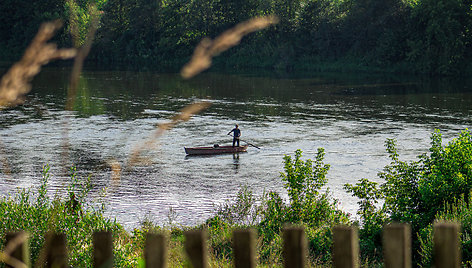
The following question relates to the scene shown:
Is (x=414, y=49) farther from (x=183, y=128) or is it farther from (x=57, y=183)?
(x=57, y=183)

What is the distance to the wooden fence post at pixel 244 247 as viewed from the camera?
7.13 ft

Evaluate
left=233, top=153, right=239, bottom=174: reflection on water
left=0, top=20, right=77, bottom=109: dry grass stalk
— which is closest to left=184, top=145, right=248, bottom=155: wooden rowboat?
left=233, top=153, right=239, bottom=174: reflection on water

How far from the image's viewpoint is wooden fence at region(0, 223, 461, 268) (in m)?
2.12

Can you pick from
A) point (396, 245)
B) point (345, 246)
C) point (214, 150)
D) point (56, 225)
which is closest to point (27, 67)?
point (345, 246)

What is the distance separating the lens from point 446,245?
2.12 metres

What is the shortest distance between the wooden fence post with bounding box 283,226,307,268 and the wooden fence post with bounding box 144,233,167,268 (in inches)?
16.1

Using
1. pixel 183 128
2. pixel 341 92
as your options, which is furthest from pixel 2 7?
pixel 183 128

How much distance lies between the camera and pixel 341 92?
60.5m

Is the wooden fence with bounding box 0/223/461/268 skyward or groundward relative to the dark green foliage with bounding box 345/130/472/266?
skyward

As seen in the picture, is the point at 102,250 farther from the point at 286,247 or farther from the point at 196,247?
the point at 286,247

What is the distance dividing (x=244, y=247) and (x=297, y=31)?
8806 centimetres

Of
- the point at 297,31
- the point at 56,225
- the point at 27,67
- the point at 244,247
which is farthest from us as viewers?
the point at 297,31

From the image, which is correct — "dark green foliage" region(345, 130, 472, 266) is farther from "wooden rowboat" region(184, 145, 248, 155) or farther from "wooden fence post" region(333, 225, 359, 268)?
"wooden rowboat" region(184, 145, 248, 155)

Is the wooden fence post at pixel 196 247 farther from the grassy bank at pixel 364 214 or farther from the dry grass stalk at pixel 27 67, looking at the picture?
the grassy bank at pixel 364 214
